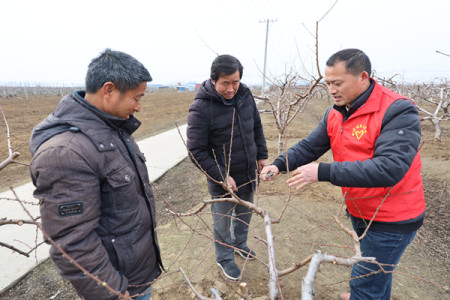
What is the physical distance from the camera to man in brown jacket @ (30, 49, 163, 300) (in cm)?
97

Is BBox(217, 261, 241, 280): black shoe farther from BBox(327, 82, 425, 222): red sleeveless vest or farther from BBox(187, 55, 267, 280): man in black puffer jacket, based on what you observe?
BBox(327, 82, 425, 222): red sleeveless vest

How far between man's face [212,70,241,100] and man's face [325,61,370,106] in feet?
2.29

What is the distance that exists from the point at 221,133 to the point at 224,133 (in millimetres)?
26

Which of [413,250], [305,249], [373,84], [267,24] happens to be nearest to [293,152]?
[373,84]

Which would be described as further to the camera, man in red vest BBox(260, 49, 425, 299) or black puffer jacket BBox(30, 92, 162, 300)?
man in red vest BBox(260, 49, 425, 299)

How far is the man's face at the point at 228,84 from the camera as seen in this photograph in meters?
1.90

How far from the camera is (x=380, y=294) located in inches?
63.2

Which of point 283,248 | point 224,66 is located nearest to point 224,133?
point 224,66

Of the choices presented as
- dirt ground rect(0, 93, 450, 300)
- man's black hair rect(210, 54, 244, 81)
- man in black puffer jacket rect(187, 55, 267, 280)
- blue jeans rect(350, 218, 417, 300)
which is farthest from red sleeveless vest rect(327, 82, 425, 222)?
man's black hair rect(210, 54, 244, 81)

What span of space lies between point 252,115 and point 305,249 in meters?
1.84

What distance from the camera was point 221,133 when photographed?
6.77 feet

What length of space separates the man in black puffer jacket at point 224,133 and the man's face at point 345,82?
733 millimetres

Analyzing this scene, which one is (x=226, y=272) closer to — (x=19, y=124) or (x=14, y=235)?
(x=14, y=235)

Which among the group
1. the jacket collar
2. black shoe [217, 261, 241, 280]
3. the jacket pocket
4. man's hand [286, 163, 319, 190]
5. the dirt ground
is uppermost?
the jacket collar
